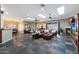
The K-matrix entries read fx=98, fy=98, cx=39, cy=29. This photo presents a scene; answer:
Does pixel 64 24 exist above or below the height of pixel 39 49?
above

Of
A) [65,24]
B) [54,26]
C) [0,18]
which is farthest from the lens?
[54,26]

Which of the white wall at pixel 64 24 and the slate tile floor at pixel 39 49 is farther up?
the white wall at pixel 64 24

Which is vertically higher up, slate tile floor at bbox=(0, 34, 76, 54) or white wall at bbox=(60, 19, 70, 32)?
white wall at bbox=(60, 19, 70, 32)

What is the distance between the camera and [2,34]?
20.8 ft

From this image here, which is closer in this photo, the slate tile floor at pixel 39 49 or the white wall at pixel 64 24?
the slate tile floor at pixel 39 49

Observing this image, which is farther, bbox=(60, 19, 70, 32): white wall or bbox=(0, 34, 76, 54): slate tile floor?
bbox=(60, 19, 70, 32): white wall

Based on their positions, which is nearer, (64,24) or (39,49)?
(39,49)
